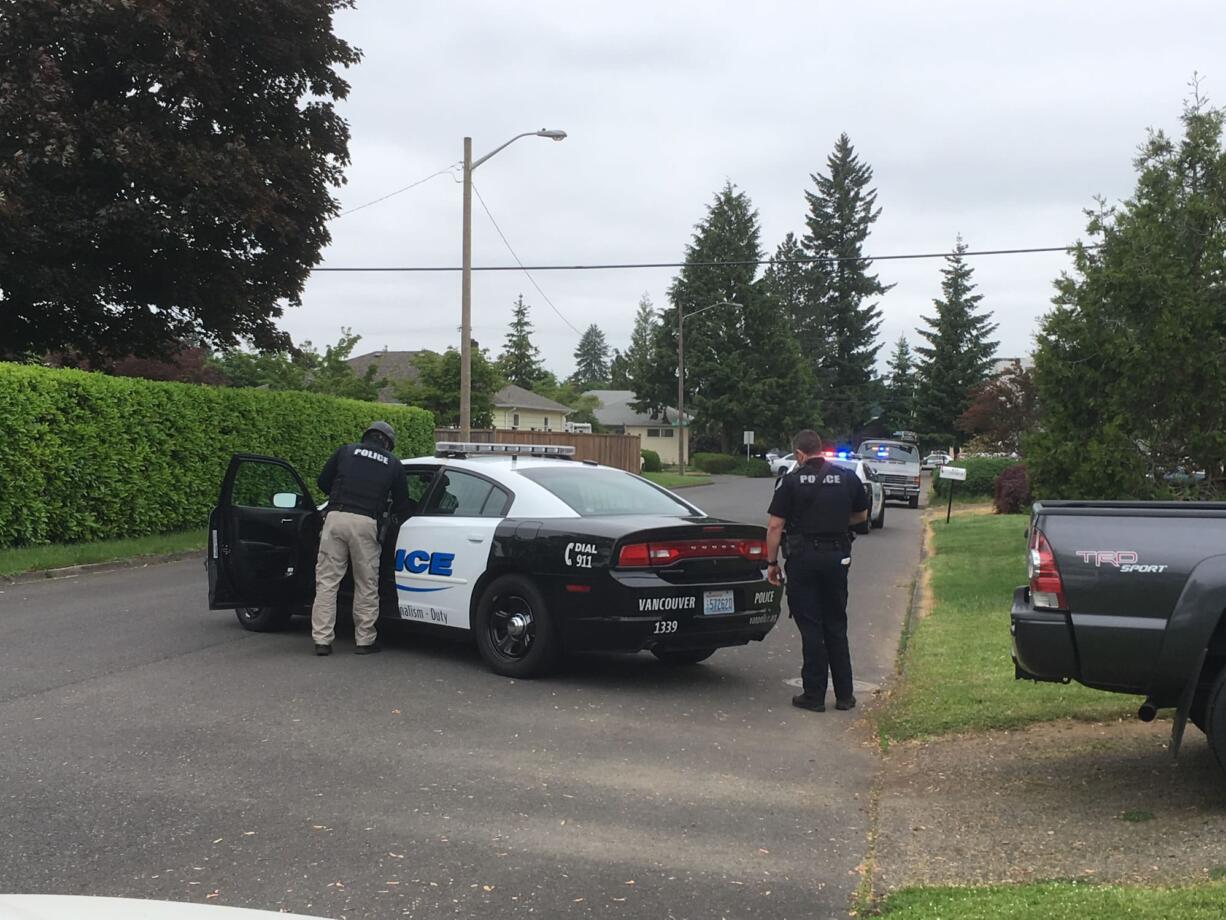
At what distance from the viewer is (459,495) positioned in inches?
356

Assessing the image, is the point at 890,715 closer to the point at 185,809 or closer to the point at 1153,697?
the point at 1153,697

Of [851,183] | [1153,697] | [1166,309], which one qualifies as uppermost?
[851,183]

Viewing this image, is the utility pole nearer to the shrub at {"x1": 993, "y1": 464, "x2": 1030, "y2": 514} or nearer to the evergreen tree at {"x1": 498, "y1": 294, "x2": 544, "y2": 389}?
the shrub at {"x1": 993, "y1": 464, "x2": 1030, "y2": 514}

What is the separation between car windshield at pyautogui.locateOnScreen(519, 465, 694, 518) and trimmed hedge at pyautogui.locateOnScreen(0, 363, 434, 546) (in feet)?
29.8

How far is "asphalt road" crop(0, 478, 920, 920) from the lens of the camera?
178 inches

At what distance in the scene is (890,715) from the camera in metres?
7.65

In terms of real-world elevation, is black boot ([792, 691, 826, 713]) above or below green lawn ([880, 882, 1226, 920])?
below

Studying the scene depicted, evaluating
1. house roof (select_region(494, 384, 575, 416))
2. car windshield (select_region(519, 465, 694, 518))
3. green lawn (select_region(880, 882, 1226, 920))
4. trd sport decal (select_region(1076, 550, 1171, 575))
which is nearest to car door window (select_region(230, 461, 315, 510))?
car windshield (select_region(519, 465, 694, 518))

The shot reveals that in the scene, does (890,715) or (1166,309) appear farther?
(1166,309)

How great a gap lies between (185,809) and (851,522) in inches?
174

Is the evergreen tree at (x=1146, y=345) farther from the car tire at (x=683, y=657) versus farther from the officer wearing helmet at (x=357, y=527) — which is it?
the officer wearing helmet at (x=357, y=527)

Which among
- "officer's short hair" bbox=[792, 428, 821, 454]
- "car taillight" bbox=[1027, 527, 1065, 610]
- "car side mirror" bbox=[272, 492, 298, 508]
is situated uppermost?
"officer's short hair" bbox=[792, 428, 821, 454]

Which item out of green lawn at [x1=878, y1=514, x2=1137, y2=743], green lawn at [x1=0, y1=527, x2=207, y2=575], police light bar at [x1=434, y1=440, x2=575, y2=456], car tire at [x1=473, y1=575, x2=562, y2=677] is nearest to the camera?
green lawn at [x1=878, y1=514, x2=1137, y2=743]

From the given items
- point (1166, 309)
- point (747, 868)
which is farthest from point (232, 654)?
point (1166, 309)
